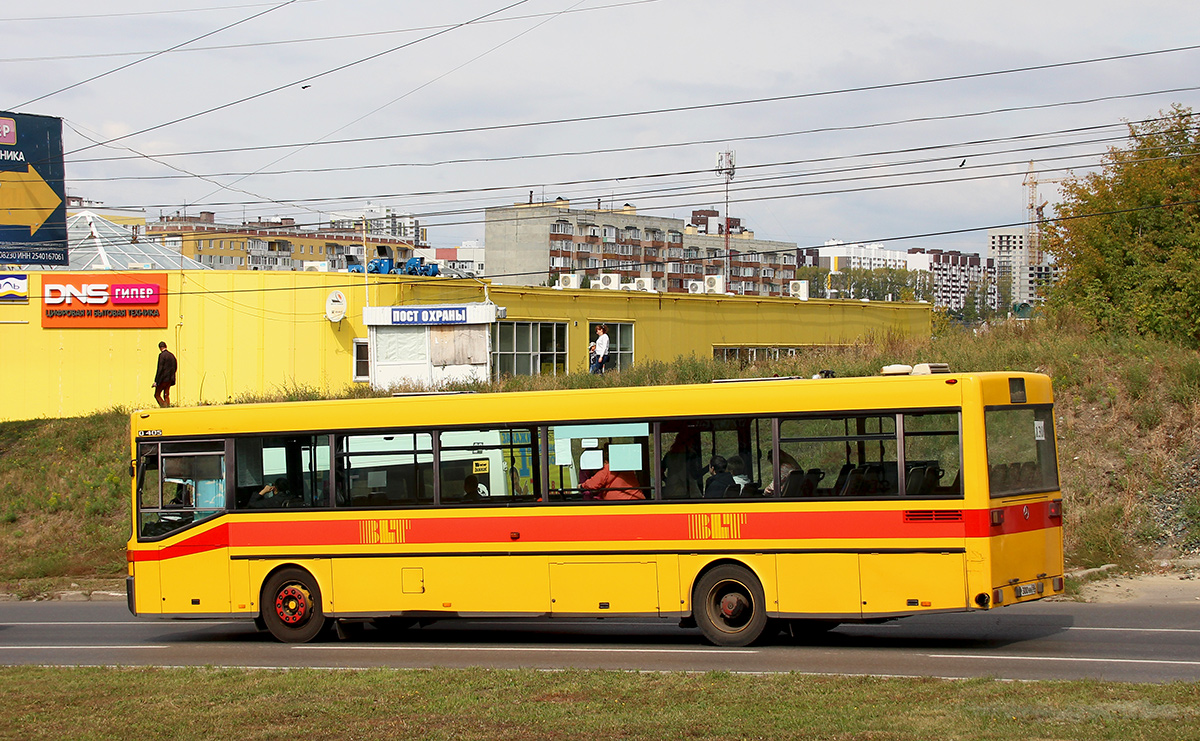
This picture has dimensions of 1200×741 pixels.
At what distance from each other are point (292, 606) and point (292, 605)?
1cm

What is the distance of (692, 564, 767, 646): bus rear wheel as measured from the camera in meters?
12.4

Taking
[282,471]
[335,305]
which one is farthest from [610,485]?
[335,305]

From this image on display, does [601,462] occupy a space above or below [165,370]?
below

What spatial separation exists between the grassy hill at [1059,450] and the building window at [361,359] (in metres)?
8.67

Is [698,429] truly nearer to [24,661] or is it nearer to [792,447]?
[792,447]

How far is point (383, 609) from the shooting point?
13.9 metres

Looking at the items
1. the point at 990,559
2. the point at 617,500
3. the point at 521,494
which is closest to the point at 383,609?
the point at 521,494

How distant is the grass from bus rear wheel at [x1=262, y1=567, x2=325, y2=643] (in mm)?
3606

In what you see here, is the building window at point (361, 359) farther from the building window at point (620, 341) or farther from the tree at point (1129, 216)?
the tree at point (1129, 216)

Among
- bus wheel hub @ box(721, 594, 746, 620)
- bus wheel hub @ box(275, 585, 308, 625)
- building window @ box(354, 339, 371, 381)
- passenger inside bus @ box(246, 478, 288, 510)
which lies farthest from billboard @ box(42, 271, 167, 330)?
bus wheel hub @ box(721, 594, 746, 620)

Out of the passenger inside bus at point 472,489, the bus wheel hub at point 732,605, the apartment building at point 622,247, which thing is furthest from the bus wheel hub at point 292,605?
the apartment building at point 622,247

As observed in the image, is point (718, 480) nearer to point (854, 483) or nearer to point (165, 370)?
point (854, 483)

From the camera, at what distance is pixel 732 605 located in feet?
41.1

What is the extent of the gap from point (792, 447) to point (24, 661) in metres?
9.18
